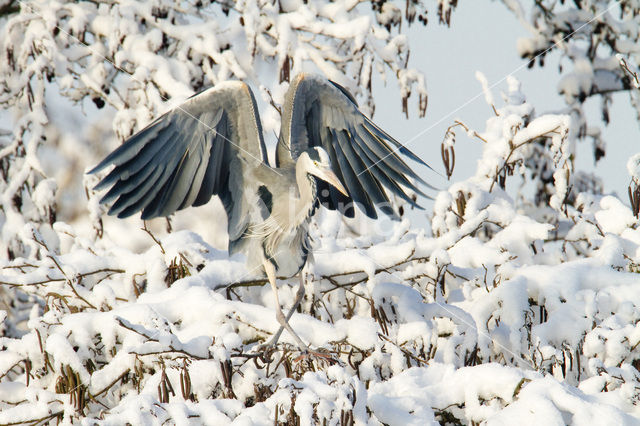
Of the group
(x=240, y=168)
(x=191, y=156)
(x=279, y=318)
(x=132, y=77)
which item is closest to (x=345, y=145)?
(x=240, y=168)

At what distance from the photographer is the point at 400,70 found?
16.6 feet

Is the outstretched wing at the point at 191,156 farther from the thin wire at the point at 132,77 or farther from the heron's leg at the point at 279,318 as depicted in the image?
the heron's leg at the point at 279,318

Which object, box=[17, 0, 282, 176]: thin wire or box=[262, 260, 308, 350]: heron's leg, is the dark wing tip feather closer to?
box=[17, 0, 282, 176]: thin wire

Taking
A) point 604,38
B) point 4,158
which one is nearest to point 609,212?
point 604,38

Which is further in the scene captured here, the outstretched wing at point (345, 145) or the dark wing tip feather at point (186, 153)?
the outstretched wing at point (345, 145)

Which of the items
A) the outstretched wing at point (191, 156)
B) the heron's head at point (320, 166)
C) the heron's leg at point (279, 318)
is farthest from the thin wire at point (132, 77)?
the heron's leg at point (279, 318)

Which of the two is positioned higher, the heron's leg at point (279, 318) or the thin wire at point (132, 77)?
the thin wire at point (132, 77)

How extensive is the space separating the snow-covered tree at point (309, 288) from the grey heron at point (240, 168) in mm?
188

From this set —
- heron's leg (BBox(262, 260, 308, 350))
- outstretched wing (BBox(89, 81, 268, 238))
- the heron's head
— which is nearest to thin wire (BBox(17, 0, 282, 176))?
outstretched wing (BBox(89, 81, 268, 238))

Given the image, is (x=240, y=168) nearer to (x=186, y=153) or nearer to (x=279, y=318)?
(x=186, y=153)

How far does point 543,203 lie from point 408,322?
4.23m

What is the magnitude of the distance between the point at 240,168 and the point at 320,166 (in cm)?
50

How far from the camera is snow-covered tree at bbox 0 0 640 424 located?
237cm

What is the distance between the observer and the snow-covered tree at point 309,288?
2367mm
